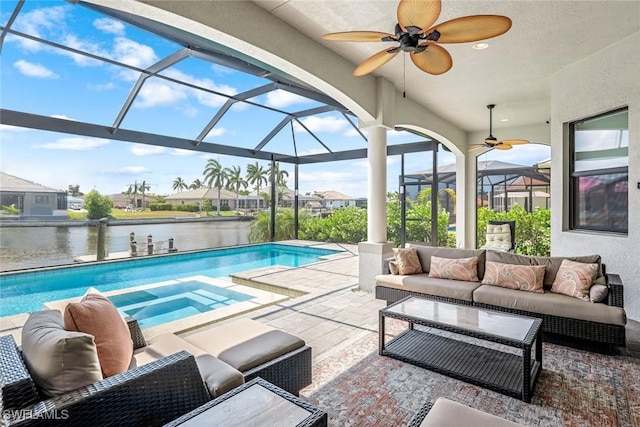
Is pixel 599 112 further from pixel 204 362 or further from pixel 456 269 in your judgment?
pixel 204 362

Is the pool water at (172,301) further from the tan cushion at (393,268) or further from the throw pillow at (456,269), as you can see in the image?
the throw pillow at (456,269)

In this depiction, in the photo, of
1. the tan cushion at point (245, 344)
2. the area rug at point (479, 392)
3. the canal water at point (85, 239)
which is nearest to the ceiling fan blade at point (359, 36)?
the tan cushion at point (245, 344)

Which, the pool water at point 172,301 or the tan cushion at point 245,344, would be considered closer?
the tan cushion at point 245,344

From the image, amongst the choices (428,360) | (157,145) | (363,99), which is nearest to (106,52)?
(157,145)

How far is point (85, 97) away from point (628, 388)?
9.23m

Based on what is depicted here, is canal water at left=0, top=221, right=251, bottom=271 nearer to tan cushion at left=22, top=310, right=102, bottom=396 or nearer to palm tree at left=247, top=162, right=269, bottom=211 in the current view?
palm tree at left=247, top=162, right=269, bottom=211

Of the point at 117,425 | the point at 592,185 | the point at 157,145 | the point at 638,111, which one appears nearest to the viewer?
the point at 117,425

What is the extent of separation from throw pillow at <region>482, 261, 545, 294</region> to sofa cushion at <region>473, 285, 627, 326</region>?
0.27 ft

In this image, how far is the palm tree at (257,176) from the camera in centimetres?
1138

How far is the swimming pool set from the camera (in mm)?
6094

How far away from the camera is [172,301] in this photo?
5.50 meters

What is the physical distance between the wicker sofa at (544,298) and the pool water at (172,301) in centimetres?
257

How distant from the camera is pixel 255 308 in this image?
441 cm

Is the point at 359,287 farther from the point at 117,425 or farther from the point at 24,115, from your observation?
the point at 24,115
